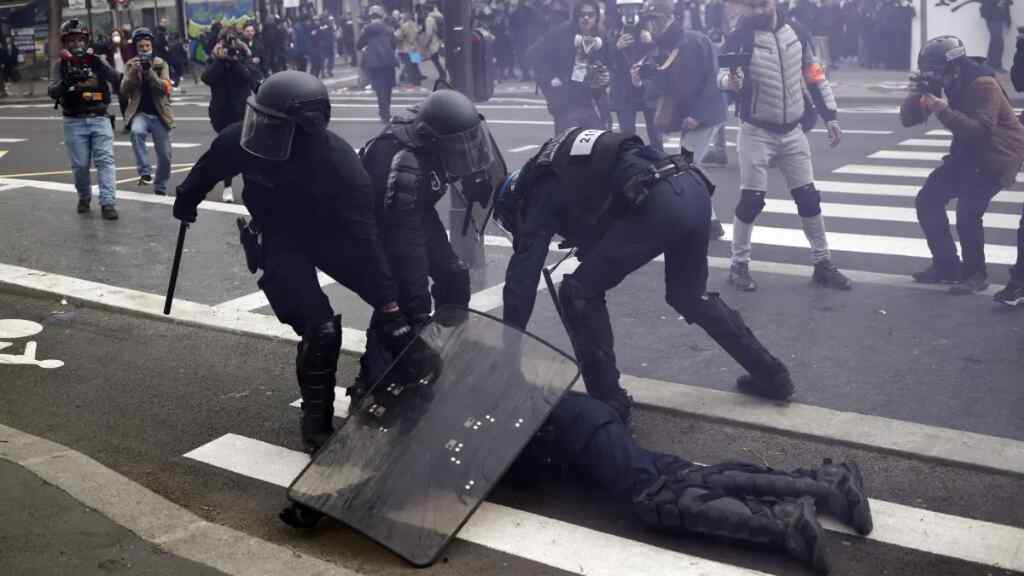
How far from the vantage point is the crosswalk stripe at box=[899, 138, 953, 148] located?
14.3 metres

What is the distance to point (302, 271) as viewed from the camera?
17.4ft

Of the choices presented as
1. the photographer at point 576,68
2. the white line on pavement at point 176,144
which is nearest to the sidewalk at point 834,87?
the white line on pavement at point 176,144

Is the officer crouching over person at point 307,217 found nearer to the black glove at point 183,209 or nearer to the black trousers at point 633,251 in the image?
the black glove at point 183,209

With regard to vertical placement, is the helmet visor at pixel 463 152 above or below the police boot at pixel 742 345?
above

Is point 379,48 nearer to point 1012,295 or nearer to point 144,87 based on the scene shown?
point 144,87

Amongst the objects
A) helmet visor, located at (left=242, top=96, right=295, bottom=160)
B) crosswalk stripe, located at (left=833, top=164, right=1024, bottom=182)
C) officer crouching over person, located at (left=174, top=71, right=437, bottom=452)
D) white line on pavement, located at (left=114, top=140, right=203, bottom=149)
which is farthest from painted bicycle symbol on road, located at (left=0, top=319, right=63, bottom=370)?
white line on pavement, located at (left=114, top=140, right=203, bottom=149)

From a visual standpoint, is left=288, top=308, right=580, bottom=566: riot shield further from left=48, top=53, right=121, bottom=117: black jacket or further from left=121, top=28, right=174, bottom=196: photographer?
left=121, top=28, right=174, bottom=196: photographer

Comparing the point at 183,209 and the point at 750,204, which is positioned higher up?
the point at 183,209

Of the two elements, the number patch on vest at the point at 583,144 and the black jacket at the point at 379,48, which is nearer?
the number patch on vest at the point at 583,144

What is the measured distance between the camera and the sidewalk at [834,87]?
1947 centimetres

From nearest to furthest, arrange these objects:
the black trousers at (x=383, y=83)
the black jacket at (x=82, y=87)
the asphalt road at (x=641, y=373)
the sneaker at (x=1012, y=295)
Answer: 1. the asphalt road at (x=641, y=373)
2. the sneaker at (x=1012, y=295)
3. the black jacket at (x=82, y=87)
4. the black trousers at (x=383, y=83)

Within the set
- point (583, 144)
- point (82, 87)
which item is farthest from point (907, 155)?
point (583, 144)

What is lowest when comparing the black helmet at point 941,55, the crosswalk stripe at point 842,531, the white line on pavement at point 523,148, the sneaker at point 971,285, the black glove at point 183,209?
the crosswalk stripe at point 842,531

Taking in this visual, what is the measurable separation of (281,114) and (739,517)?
2.42 meters
